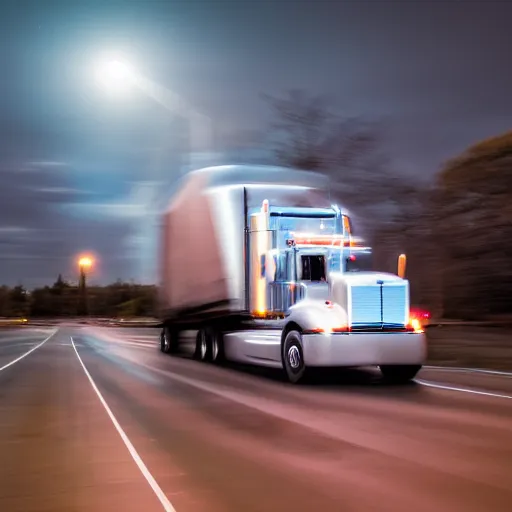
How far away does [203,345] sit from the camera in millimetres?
26219

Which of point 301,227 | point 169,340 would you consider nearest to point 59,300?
point 169,340

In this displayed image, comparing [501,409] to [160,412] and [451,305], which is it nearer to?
[160,412]

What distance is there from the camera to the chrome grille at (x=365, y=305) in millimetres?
17438

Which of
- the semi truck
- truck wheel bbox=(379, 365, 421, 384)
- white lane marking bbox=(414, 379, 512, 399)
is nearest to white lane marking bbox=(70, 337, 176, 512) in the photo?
the semi truck

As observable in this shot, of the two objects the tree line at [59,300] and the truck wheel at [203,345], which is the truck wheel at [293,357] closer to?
the truck wheel at [203,345]

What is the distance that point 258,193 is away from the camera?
20.9 meters

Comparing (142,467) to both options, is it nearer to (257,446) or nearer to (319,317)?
(257,446)

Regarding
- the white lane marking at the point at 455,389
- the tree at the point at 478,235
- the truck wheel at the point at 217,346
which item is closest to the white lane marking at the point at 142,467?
the white lane marking at the point at 455,389

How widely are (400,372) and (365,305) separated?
1.95 meters

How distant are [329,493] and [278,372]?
14.2m

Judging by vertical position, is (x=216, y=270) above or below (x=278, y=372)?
above

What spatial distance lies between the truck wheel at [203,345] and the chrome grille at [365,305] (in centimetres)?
883

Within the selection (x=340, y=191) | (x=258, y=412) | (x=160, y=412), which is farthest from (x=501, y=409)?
(x=340, y=191)

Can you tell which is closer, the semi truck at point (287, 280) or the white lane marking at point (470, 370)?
the semi truck at point (287, 280)
